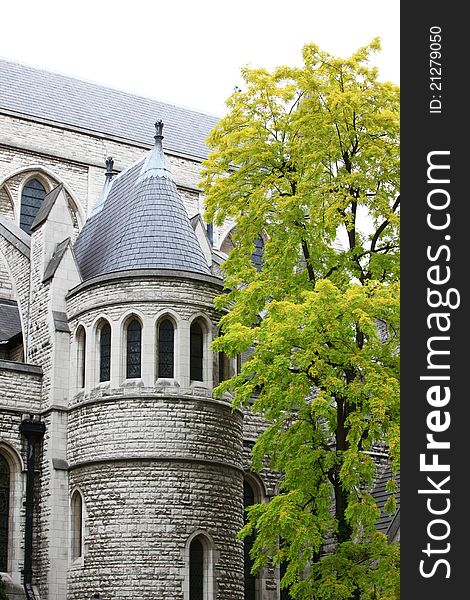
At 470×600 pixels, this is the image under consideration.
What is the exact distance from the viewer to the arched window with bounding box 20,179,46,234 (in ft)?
110

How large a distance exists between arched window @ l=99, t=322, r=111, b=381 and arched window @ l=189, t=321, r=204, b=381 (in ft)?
5.60

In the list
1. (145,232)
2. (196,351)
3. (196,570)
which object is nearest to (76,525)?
(196,570)

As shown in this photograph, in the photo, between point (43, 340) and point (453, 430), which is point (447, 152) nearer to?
point (453, 430)

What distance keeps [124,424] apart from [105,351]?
177 cm

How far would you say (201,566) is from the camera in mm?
23016

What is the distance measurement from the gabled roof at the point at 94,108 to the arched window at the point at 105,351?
42.1 ft

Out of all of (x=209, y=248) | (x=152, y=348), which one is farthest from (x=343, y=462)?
(x=209, y=248)

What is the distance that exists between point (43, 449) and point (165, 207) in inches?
232

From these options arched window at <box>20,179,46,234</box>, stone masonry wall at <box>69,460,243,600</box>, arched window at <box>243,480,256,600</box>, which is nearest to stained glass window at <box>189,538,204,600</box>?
stone masonry wall at <box>69,460,243,600</box>

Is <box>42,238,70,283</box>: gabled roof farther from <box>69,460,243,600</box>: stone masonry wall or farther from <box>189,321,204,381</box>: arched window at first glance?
<box>69,460,243,600</box>: stone masonry wall

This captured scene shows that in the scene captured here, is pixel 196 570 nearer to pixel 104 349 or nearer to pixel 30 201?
pixel 104 349

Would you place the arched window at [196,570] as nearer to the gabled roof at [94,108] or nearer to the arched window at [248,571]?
the arched window at [248,571]

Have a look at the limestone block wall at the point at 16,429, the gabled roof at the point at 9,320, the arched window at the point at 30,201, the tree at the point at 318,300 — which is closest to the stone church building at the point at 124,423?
the limestone block wall at the point at 16,429

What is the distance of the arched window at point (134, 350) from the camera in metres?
23.6
